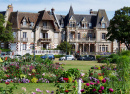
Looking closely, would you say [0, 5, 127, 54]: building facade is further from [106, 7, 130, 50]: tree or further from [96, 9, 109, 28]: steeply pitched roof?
[106, 7, 130, 50]: tree

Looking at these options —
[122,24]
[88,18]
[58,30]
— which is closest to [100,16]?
[88,18]

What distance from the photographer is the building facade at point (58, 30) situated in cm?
6066

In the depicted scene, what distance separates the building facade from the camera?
60.7m

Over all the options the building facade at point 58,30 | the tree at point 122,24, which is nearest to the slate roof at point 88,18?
the building facade at point 58,30

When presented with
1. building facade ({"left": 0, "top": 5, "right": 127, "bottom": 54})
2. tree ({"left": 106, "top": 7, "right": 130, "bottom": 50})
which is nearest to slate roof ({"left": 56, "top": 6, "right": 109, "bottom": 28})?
building facade ({"left": 0, "top": 5, "right": 127, "bottom": 54})

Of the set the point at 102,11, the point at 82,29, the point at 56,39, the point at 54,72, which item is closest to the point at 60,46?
the point at 56,39

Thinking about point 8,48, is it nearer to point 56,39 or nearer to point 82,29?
point 56,39

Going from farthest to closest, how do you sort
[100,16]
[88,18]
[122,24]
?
[88,18], [100,16], [122,24]

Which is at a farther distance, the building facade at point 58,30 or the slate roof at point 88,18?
the slate roof at point 88,18

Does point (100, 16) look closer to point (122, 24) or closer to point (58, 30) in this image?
point (58, 30)

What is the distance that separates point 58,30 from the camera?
211ft

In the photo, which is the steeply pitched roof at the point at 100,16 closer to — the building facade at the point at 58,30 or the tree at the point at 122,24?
the building facade at the point at 58,30

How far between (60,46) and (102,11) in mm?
14797

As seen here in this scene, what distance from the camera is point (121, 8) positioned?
52312 mm
